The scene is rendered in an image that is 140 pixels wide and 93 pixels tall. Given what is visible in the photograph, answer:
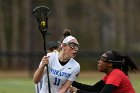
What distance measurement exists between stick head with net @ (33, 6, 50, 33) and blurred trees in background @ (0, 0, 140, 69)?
24.2m

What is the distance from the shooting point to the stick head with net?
9.80m

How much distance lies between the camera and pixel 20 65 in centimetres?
A: 3881

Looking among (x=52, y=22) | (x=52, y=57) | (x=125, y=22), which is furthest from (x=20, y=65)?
(x=52, y=57)

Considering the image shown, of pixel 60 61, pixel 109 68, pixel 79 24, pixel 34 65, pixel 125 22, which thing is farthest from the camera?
pixel 79 24

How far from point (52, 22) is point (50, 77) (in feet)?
→ 101

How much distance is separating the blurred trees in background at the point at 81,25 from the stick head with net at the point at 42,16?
2424cm

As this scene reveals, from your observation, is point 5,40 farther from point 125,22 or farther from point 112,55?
point 112,55

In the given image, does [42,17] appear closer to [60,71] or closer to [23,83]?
[60,71]

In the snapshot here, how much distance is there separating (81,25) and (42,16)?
113 ft

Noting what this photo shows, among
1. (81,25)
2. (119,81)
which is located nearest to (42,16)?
(119,81)

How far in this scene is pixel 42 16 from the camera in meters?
9.84

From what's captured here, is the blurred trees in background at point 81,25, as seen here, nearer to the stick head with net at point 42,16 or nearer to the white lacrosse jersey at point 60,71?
the white lacrosse jersey at point 60,71

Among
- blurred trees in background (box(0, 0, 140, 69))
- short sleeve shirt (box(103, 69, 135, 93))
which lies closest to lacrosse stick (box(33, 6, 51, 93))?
short sleeve shirt (box(103, 69, 135, 93))

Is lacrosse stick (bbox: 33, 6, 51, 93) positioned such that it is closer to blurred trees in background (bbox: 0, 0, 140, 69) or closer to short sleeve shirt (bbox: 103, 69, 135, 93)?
short sleeve shirt (bbox: 103, 69, 135, 93)
